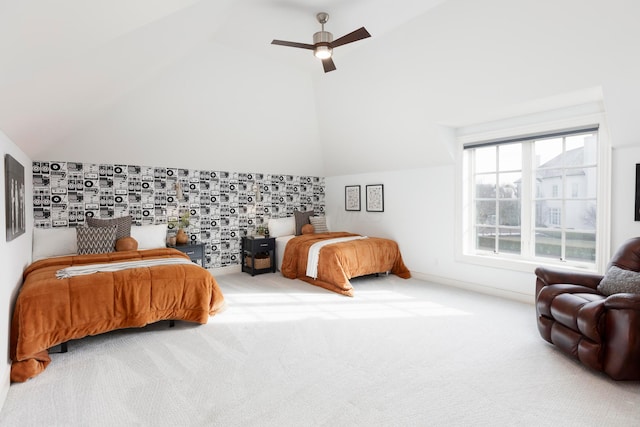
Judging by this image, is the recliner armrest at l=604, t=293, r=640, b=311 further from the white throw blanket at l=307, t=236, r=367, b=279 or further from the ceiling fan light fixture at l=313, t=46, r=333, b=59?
the white throw blanket at l=307, t=236, r=367, b=279

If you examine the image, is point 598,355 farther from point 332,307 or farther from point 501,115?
point 501,115

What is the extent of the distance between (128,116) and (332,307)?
3.44 m

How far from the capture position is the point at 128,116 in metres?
4.46

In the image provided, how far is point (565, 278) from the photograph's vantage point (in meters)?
3.07

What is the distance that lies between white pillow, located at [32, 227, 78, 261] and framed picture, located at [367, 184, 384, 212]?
4.37 metres

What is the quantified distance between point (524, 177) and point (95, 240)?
5.35 meters

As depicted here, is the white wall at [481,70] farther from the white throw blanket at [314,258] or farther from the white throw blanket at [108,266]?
the white throw blanket at [108,266]

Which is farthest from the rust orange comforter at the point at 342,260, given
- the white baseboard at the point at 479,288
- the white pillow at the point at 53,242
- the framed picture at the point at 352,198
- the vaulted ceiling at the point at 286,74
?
the white pillow at the point at 53,242

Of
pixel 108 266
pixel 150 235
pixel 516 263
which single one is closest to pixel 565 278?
pixel 516 263

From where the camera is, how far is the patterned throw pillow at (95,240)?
434cm

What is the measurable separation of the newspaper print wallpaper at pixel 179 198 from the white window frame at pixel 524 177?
303cm

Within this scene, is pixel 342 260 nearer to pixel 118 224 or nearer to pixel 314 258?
pixel 314 258

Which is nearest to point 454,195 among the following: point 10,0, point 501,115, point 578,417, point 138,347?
point 501,115

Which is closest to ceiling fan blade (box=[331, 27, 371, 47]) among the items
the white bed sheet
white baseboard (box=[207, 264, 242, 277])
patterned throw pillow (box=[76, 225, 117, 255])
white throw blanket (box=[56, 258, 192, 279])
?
white throw blanket (box=[56, 258, 192, 279])
